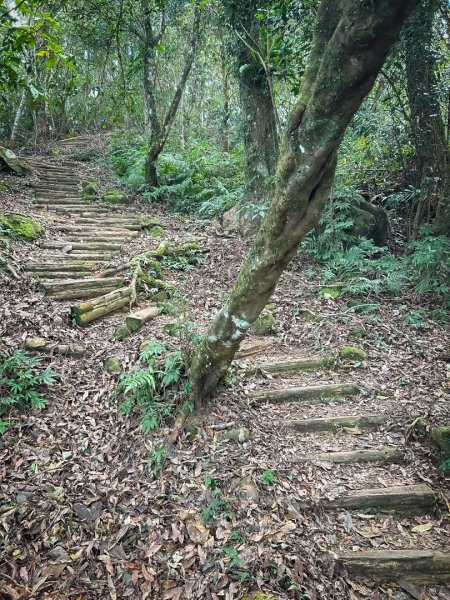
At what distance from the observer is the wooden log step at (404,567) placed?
3.19m

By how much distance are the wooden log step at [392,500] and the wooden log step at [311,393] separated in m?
1.29

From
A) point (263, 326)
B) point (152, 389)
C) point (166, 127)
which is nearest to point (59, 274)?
point (152, 389)

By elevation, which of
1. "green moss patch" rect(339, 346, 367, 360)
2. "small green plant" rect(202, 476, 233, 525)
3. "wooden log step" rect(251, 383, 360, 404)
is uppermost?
"green moss patch" rect(339, 346, 367, 360)

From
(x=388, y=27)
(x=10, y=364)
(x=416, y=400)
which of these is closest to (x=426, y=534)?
(x=416, y=400)

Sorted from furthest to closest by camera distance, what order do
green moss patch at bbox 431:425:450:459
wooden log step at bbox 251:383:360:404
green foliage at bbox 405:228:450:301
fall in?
green foliage at bbox 405:228:450:301, wooden log step at bbox 251:383:360:404, green moss patch at bbox 431:425:450:459

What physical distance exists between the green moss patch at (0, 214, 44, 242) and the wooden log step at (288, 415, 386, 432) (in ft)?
21.1

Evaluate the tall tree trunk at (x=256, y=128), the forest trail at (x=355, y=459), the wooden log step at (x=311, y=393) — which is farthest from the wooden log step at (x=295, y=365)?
the tall tree trunk at (x=256, y=128)

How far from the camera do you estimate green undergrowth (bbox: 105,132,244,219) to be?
10.3 m

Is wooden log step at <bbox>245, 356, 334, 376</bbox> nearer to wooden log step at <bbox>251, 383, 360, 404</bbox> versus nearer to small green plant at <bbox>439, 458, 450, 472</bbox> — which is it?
wooden log step at <bbox>251, 383, 360, 404</bbox>

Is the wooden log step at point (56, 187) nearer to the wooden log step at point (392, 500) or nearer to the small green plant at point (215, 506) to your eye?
the small green plant at point (215, 506)

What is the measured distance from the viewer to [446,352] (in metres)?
5.32

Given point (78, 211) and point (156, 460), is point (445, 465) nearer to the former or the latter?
point (156, 460)

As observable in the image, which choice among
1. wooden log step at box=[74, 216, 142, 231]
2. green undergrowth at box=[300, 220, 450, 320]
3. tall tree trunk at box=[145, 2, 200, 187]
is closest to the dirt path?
green undergrowth at box=[300, 220, 450, 320]

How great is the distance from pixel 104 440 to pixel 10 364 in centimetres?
141
